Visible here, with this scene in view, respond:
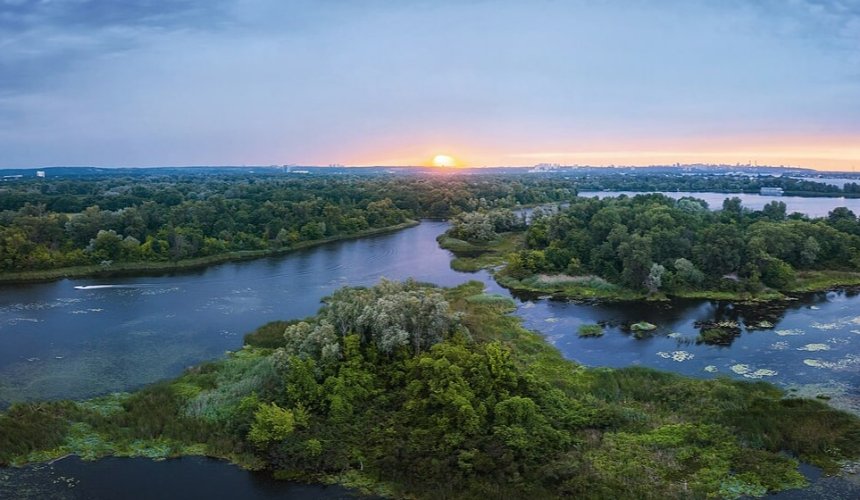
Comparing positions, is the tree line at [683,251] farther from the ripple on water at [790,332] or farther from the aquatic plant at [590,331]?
the aquatic plant at [590,331]

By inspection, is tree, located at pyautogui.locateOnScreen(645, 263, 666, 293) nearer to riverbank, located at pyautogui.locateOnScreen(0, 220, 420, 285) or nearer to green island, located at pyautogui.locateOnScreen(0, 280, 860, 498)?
green island, located at pyautogui.locateOnScreen(0, 280, 860, 498)

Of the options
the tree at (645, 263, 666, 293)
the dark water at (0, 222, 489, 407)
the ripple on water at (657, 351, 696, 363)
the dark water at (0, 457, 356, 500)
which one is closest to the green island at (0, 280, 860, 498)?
the dark water at (0, 457, 356, 500)

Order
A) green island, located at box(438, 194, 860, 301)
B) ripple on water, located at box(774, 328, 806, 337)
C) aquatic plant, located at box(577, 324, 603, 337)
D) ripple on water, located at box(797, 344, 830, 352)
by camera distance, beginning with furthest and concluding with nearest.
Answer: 1. green island, located at box(438, 194, 860, 301)
2. aquatic plant, located at box(577, 324, 603, 337)
3. ripple on water, located at box(774, 328, 806, 337)
4. ripple on water, located at box(797, 344, 830, 352)

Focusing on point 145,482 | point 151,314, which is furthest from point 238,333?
point 145,482

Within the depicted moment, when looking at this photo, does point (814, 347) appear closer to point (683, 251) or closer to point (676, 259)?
point (676, 259)

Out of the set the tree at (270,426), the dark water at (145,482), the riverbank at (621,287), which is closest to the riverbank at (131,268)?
the riverbank at (621,287)

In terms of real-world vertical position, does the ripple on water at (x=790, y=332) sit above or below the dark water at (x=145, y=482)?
above
